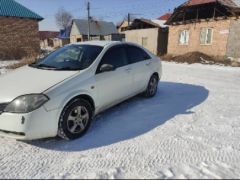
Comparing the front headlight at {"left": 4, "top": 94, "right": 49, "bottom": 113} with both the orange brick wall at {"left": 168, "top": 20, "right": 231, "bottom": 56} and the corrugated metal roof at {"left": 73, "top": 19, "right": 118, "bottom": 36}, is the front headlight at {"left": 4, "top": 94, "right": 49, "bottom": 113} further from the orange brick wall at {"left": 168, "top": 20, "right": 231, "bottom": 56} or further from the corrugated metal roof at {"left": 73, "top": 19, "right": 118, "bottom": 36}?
the corrugated metal roof at {"left": 73, "top": 19, "right": 118, "bottom": 36}

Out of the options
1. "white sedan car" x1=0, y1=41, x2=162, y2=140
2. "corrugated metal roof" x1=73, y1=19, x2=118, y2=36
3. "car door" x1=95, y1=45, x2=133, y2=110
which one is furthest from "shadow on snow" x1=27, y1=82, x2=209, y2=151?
"corrugated metal roof" x1=73, y1=19, x2=118, y2=36

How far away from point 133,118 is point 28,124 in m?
2.20

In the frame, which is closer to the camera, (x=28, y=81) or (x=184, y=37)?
(x=28, y=81)

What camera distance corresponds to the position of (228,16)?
1856 cm

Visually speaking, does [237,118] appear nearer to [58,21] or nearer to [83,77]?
[83,77]

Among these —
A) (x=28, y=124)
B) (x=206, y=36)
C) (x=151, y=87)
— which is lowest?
(x=151, y=87)

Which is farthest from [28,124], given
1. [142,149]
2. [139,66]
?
[139,66]

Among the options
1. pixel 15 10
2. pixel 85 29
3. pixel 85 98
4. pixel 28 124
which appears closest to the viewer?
pixel 28 124

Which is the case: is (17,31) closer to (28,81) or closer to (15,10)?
(15,10)

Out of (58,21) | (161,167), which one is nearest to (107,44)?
(161,167)

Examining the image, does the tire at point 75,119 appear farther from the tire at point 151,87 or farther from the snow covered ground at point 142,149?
the tire at point 151,87

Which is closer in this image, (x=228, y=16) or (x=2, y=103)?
(x=2, y=103)

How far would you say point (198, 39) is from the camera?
828 inches

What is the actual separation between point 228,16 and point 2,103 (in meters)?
19.2
